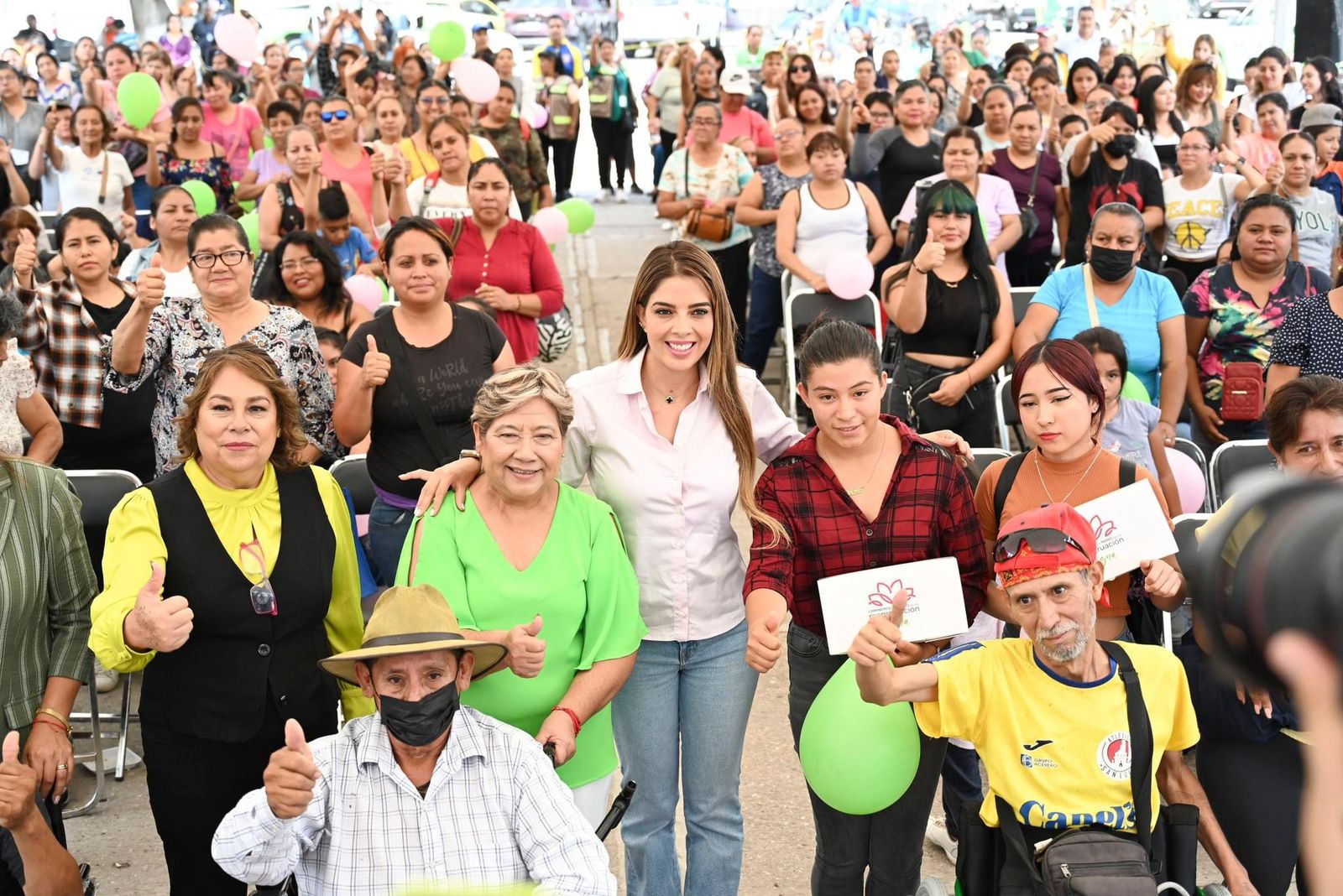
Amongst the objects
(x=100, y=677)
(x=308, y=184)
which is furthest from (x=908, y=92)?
(x=100, y=677)

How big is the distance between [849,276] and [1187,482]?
96.2 inches

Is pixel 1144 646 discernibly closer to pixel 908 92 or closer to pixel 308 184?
pixel 308 184

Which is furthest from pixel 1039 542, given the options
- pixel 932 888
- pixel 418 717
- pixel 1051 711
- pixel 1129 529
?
pixel 418 717

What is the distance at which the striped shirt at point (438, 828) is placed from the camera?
2.76 metres

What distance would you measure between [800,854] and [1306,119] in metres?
6.82

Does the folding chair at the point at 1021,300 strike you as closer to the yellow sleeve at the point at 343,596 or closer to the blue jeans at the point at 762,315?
the blue jeans at the point at 762,315

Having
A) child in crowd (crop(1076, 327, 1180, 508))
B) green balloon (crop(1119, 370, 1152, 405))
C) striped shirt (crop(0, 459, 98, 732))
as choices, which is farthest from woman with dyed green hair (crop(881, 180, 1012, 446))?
striped shirt (crop(0, 459, 98, 732))

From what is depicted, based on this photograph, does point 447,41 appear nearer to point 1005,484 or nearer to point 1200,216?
point 1200,216

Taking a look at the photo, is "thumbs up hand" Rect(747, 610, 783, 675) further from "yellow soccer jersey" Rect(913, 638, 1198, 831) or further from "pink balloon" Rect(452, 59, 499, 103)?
"pink balloon" Rect(452, 59, 499, 103)

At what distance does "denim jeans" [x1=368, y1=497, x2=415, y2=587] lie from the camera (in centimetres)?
431

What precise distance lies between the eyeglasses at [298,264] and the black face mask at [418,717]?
3.04 meters

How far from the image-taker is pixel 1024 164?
7762 millimetres

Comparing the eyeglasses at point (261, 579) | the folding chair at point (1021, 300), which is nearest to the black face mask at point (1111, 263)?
the folding chair at point (1021, 300)

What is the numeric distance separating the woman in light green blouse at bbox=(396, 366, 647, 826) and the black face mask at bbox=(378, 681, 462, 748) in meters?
0.24
